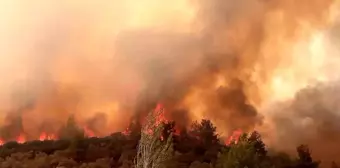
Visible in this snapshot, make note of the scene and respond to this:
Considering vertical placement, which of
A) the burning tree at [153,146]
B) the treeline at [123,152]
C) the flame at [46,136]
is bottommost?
the burning tree at [153,146]

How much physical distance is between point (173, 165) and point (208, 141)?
11.2 m

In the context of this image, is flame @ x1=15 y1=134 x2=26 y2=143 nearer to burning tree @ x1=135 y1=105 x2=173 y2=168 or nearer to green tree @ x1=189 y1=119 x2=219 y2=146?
green tree @ x1=189 y1=119 x2=219 y2=146

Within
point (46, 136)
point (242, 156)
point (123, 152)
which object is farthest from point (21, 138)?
point (242, 156)

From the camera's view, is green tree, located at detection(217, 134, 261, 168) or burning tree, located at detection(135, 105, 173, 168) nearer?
burning tree, located at detection(135, 105, 173, 168)

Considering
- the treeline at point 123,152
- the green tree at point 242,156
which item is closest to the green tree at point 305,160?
the treeline at point 123,152

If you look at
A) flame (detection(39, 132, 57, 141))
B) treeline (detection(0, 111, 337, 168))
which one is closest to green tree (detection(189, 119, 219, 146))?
treeline (detection(0, 111, 337, 168))

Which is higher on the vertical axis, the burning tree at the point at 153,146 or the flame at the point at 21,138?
the flame at the point at 21,138

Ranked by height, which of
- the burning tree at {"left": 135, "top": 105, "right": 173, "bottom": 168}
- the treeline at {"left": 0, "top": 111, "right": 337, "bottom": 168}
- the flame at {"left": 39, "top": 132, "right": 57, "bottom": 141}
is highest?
the flame at {"left": 39, "top": 132, "right": 57, "bottom": 141}

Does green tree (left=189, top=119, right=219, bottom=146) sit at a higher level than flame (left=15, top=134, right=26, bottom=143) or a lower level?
lower

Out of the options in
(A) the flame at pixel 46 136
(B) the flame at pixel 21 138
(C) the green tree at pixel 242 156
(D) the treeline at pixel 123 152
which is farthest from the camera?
(B) the flame at pixel 21 138

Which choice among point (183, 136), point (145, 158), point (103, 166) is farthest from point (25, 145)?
point (145, 158)

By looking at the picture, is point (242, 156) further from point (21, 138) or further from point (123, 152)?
point (21, 138)

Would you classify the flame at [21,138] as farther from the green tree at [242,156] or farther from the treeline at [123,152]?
the green tree at [242,156]

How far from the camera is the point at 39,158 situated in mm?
49562
